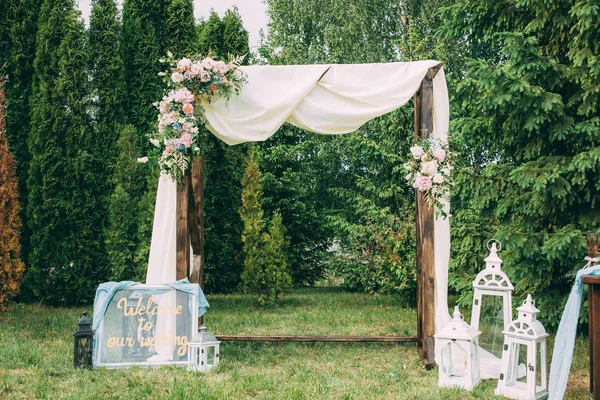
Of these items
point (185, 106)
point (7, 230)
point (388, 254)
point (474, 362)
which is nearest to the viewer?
point (474, 362)

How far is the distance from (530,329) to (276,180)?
7411 mm

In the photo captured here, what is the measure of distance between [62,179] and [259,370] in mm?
5302

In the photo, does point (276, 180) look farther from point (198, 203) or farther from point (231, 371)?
point (231, 371)

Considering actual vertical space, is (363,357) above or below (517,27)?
below

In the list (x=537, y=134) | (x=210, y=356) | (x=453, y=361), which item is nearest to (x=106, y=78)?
(x=210, y=356)

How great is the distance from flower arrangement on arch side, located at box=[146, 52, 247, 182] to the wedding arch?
20 cm

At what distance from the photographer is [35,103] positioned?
946cm

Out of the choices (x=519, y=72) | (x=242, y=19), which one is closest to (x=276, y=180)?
(x=242, y=19)

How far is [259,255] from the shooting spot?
9.48m

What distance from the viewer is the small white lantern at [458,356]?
489 cm

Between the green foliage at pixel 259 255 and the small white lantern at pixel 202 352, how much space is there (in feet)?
12.5

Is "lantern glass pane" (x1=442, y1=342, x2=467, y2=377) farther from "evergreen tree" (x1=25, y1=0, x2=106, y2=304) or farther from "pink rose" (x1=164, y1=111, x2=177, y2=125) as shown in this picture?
"evergreen tree" (x1=25, y1=0, x2=106, y2=304)

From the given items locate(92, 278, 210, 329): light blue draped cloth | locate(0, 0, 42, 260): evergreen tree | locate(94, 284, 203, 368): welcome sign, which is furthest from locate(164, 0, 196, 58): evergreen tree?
locate(94, 284, 203, 368): welcome sign

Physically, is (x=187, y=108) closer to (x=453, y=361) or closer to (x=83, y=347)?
(x=83, y=347)
